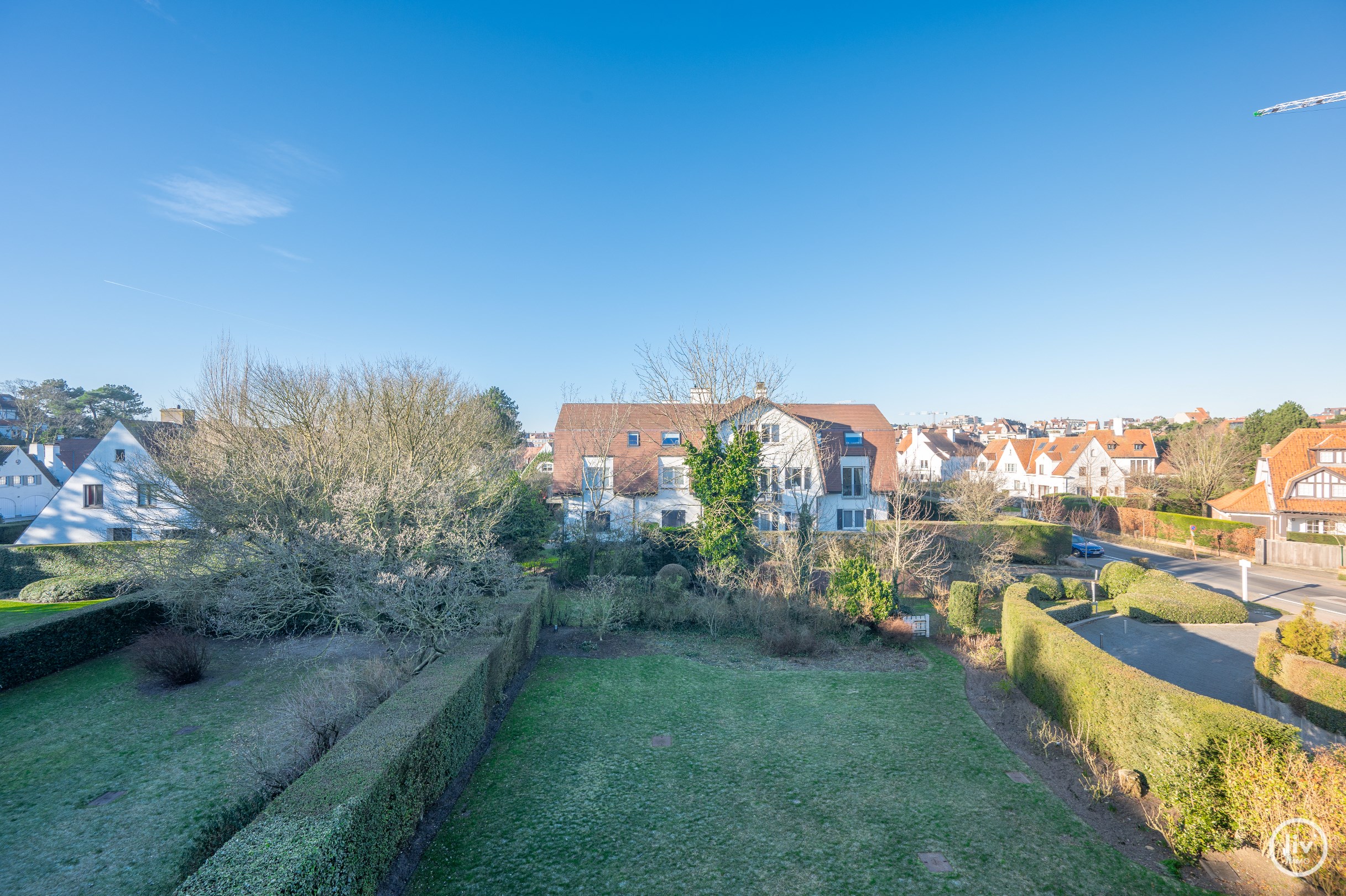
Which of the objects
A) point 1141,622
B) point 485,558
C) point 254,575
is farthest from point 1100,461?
point 254,575

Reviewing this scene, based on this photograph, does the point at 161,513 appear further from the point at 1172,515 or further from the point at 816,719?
the point at 1172,515

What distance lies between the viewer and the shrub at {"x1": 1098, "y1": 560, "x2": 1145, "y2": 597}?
20.9m

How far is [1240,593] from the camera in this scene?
22688 millimetres

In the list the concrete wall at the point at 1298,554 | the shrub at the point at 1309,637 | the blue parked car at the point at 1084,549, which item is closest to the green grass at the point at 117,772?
the shrub at the point at 1309,637

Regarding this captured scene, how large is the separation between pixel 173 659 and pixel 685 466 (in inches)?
805

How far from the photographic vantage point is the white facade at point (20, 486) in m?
41.9

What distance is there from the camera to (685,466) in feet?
93.9

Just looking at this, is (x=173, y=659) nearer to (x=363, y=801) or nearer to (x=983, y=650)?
(x=363, y=801)

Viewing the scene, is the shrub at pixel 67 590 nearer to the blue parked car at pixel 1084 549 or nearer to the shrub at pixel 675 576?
the shrub at pixel 675 576

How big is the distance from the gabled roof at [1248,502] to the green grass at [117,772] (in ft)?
153

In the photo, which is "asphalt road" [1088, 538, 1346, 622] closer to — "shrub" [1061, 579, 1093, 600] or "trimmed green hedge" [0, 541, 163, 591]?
"shrub" [1061, 579, 1093, 600]

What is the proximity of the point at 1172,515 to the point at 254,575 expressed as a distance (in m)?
48.2

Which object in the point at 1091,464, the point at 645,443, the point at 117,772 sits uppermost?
the point at 645,443

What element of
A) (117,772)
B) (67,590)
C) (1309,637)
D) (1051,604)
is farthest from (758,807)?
(67,590)
